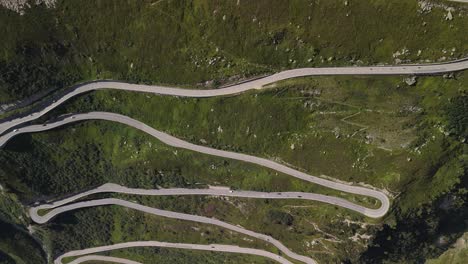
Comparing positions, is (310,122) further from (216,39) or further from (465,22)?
(465,22)

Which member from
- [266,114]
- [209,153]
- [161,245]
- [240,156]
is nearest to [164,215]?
[161,245]

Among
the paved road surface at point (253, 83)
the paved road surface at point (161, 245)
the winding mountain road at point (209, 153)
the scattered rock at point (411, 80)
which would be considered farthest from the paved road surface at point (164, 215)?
the scattered rock at point (411, 80)

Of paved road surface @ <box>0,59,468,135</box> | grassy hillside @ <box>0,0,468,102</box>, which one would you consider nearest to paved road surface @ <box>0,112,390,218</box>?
paved road surface @ <box>0,59,468,135</box>

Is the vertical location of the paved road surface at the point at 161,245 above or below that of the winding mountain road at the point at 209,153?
below

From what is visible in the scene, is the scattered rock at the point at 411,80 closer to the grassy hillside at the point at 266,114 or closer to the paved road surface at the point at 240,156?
the grassy hillside at the point at 266,114

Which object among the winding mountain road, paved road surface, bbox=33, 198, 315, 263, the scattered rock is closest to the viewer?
the scattered rock

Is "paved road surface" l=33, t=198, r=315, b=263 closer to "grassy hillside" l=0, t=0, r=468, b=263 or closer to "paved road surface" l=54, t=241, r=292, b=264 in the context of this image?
"grassy hillside" l=0, t=0, r=468, b=263
